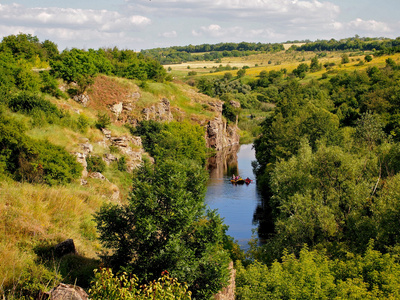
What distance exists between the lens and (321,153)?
28.5 metres

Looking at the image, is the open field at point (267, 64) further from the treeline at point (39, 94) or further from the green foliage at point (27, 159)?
the green foliage at point (27, 159)

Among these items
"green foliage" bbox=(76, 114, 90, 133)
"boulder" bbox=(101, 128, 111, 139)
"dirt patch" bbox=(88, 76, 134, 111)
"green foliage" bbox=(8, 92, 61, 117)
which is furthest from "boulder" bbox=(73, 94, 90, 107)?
"green foliage" bbox=(8, 92, 61, 117)

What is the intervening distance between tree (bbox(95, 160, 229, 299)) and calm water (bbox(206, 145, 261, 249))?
63.6 ft

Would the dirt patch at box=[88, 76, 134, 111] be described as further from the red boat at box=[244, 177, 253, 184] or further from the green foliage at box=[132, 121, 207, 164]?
the red boat at box=[244, 177, 253, 184]

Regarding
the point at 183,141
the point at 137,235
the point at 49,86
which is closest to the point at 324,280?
the point at 137,235

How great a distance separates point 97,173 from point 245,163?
4315 centimetres

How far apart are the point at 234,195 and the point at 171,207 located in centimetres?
3736

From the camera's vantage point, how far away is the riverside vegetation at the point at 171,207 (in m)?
12.6

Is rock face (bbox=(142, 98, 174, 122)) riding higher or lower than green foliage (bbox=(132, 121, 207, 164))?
higher

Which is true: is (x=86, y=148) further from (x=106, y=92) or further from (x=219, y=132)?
(x=219, y=132)

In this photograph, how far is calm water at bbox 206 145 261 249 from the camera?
3884 cm

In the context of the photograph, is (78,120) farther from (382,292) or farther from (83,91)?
(382,292)

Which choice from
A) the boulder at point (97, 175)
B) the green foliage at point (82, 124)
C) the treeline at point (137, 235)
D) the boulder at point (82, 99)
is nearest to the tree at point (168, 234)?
the treeline at point (137, 235)

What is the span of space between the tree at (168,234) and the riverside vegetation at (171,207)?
4cm
